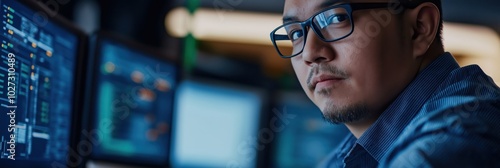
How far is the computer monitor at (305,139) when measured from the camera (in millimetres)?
3141

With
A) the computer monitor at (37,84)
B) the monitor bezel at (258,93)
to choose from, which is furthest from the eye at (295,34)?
the monitor bezel at (258,93)

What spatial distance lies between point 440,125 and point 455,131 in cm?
3

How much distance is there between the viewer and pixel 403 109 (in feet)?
4.22

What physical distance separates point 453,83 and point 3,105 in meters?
0.86

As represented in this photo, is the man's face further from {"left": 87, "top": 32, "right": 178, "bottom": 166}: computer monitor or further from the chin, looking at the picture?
{"left": 87, "top": 32, "right": 178, "bottom": 166}: computer monitor

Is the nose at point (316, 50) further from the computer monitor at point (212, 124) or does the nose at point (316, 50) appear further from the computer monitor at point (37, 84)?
the computer monitor at point (212, 124)

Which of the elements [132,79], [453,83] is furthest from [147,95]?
[453,83]

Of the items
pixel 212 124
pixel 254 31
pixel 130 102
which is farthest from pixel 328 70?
pixel 254 31

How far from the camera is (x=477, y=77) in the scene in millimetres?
Result: 1237

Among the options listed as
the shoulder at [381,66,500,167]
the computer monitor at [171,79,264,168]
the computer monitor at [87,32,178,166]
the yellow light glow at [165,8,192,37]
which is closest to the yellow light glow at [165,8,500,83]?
the yellow light glow at [165,8,192,37]

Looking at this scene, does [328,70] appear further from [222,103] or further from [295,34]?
[222,103]

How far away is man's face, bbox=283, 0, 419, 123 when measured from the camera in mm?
1287

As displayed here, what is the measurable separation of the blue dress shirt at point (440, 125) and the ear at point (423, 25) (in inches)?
1.7

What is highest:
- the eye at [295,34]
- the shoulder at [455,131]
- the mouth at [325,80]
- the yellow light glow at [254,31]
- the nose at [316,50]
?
the yellow light glow at [254,31]
